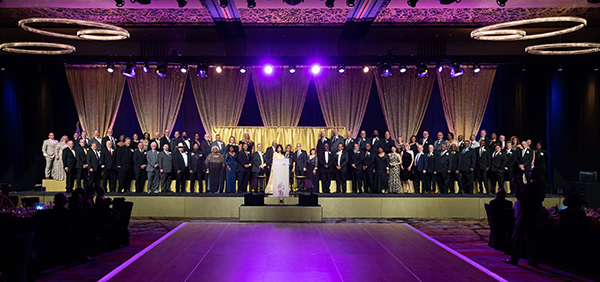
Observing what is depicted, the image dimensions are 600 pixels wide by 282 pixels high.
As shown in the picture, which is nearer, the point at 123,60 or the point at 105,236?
the point at 105,236

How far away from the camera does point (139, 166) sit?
11.5 m

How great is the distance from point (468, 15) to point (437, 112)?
15.0 feet

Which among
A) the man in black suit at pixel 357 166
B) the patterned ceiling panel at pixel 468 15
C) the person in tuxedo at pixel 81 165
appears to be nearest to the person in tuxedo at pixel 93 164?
the person in tuxedo at pixel 81 165

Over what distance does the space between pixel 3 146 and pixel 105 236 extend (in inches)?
394

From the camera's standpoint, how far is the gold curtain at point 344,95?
14.4 metres

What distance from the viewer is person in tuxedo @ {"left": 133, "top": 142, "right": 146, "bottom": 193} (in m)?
11.5

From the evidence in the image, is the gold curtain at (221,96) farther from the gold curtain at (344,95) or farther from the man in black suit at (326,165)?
the man in black suit at (326,165)

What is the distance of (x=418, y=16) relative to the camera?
11.2 metres

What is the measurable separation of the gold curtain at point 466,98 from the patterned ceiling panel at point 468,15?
2.98 meters

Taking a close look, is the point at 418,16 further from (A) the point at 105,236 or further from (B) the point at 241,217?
(A) the point at 105,236

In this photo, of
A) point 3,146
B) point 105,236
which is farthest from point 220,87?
point 105,236

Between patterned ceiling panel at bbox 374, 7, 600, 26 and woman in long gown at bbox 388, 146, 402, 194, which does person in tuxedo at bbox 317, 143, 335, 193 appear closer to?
woman in long gown at bbox 388, 146, 402, 194

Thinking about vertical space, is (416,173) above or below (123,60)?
below

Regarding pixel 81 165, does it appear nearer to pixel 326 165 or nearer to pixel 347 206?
pixel 326 165
